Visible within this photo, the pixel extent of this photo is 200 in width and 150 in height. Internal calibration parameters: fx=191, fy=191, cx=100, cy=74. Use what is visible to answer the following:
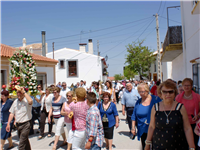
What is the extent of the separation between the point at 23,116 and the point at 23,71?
1546mm

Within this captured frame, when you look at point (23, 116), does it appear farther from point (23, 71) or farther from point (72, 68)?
point (72, 68)

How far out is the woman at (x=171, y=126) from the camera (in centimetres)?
269

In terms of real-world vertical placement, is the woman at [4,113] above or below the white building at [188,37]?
below

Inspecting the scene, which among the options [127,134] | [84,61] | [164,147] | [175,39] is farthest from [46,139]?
[84,61]

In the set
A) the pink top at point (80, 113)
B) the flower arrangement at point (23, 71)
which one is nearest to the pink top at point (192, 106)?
the pink top at point (80, 113)

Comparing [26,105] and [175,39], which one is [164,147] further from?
[175,39]

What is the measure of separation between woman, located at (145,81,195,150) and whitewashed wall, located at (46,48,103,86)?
2691 centimetres

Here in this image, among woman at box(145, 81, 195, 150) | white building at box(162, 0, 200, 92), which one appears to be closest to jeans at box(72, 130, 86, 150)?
woman at box(145, 81, 195, 150)

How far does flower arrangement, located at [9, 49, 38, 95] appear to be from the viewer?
18.3ft

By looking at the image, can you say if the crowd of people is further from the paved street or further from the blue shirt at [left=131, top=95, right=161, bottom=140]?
the paved street

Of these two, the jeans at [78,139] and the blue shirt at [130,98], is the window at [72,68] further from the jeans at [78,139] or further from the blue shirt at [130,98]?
the jeans at [78,139]

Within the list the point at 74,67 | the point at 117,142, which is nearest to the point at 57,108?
the point at 117,142

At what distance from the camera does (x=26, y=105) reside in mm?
4871

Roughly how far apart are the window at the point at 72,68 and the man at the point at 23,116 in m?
24.8
